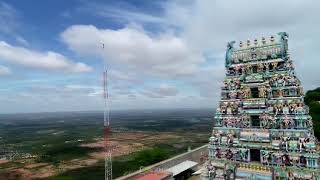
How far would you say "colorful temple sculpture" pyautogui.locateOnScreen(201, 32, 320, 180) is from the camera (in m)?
15.5

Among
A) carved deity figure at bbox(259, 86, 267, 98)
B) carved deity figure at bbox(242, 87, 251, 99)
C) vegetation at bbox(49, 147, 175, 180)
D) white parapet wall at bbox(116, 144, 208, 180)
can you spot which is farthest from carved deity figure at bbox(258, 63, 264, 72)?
vegetation at bbox(49, 147, 175, 180)

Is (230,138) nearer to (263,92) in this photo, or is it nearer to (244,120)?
(244,120)

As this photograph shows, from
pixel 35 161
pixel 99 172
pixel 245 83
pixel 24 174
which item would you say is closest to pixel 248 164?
pixel 245 83

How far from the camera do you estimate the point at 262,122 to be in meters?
16.6

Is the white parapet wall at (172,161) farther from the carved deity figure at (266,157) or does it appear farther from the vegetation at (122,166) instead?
the carved deity figure at (266,157)

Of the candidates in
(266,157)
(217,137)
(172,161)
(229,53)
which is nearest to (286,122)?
(266,157)

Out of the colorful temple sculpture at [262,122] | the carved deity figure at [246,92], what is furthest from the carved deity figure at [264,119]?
the carved deity figure at [246,92]

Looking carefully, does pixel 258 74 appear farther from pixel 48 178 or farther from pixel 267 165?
pixel 48 178

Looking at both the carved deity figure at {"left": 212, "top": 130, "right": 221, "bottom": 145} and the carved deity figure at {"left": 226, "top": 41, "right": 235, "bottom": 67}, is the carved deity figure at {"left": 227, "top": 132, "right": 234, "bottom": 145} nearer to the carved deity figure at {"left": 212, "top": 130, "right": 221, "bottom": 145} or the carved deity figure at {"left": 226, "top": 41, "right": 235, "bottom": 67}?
the carved deity figure at {"left": 212, "top": 130, "right": 221, "bottom": 145}

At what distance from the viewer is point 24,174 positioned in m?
49.6

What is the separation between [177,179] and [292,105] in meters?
15.5

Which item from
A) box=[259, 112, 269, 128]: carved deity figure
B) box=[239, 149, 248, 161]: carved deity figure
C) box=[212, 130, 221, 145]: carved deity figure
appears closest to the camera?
box=[259, 112, 269, 128]: carved deity figure

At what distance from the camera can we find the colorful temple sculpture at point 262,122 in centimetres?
1552

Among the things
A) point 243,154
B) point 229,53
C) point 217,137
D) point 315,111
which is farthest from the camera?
point 315,111
